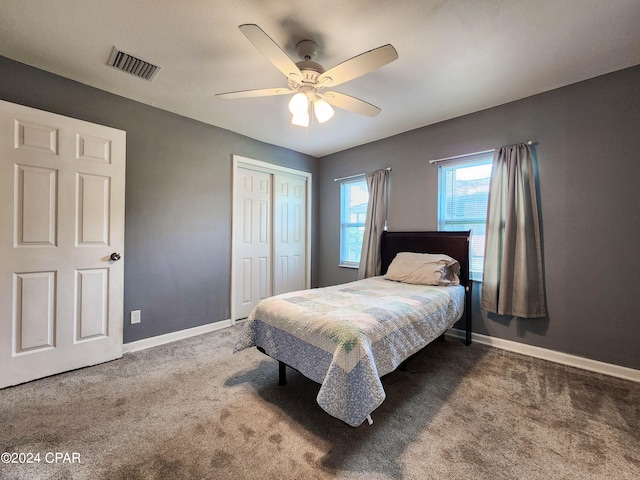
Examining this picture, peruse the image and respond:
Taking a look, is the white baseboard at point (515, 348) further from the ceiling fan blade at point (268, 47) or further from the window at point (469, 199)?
the ceiling fan blade at point (268, 47)

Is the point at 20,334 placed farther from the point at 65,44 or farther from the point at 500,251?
the point at 500,251

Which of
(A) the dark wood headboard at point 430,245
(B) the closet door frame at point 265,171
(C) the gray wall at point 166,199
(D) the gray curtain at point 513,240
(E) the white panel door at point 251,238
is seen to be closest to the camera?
(C) the gray wall at point 166,199

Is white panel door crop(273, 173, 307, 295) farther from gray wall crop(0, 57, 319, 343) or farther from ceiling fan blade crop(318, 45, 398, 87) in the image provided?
ceiling fan blade crop(318, 45, 398, 87)

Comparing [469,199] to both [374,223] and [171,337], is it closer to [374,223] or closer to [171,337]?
[374,223]

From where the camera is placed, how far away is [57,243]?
2166 mm

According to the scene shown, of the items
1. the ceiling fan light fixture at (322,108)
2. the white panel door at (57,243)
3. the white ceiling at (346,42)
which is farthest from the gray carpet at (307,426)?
the white ceiling at (346,42)

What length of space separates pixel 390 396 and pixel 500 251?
183 centimetres

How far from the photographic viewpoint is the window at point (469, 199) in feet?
9.60

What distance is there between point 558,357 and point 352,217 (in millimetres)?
2803

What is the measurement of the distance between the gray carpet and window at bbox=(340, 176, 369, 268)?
213 cm

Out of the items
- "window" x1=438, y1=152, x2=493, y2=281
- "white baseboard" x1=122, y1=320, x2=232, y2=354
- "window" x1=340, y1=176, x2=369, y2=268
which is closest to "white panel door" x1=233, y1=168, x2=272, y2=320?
"white baseboard" x1=122, y1=320, x2=232, y2=354

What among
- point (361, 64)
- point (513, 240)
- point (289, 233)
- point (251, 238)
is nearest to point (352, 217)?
point (289, 233)

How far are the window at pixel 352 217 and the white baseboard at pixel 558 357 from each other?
177 cm

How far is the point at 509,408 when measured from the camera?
178cm
